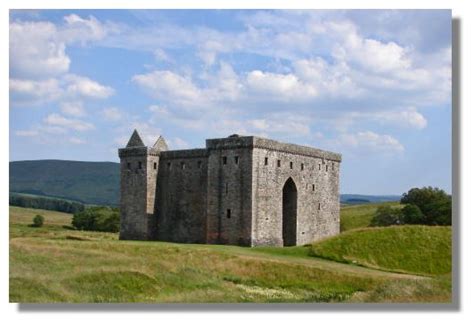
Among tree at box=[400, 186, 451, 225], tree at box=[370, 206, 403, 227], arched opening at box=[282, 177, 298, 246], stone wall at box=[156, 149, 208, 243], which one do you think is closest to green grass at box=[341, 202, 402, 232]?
tree at box=[370, 206, 403, 227]

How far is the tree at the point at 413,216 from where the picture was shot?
64.2 m

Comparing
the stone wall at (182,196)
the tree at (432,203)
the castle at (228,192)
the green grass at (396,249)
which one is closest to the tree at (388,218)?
the tree at (432,203)

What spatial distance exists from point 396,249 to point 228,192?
12073 mm

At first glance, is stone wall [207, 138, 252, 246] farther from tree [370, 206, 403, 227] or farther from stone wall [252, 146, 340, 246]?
tree [370, 206, 403, 227]

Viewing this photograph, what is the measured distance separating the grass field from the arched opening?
6.83 meters

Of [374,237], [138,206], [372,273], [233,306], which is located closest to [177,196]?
[138,206]

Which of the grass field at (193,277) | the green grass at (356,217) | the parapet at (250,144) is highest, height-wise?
the parapet at (250,144)

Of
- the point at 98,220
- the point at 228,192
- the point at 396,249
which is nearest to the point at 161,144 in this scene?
the point at 228,192

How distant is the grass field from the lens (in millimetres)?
27578

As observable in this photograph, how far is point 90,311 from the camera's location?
23328 millimetres

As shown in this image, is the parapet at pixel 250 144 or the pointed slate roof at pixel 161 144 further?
the pointed slate roof at pixel 161 144

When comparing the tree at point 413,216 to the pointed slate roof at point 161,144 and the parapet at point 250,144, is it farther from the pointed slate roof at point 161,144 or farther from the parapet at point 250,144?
the pointed slate roof at point 161,144

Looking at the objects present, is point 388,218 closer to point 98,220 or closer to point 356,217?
point 356,217

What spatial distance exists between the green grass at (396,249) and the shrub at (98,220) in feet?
135
